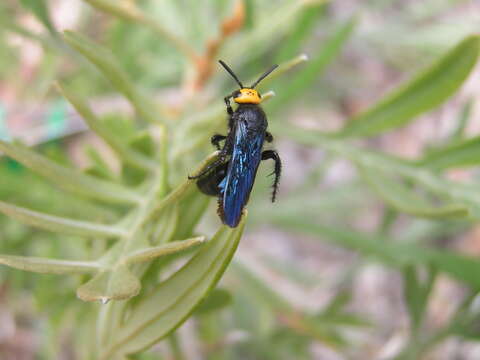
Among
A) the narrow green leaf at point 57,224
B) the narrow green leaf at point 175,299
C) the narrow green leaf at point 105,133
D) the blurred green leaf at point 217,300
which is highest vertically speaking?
the narrow green leaf at point 105,133

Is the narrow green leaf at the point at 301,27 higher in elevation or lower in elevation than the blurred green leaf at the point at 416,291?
higher

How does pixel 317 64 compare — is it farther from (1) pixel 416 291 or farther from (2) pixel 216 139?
(1) pixel 416 291

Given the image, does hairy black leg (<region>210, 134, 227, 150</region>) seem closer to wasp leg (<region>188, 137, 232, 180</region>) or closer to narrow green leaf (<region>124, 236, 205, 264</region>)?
wasp leg (<region>188, 137, 232, 180</region>)

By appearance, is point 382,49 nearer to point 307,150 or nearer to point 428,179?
point 307,150

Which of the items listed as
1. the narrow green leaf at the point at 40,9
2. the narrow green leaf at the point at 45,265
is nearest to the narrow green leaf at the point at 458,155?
the narrow green leaf at the point at 45,265

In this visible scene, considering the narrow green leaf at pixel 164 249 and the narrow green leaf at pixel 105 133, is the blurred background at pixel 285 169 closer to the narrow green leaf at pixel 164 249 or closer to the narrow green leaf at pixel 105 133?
the narrow green leaf at pixel 105 133

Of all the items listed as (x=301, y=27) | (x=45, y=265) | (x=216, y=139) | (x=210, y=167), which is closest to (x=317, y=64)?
(x=301, y=27)

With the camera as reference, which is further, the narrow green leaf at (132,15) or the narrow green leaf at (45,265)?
the narrow green leaf at (132,15)
